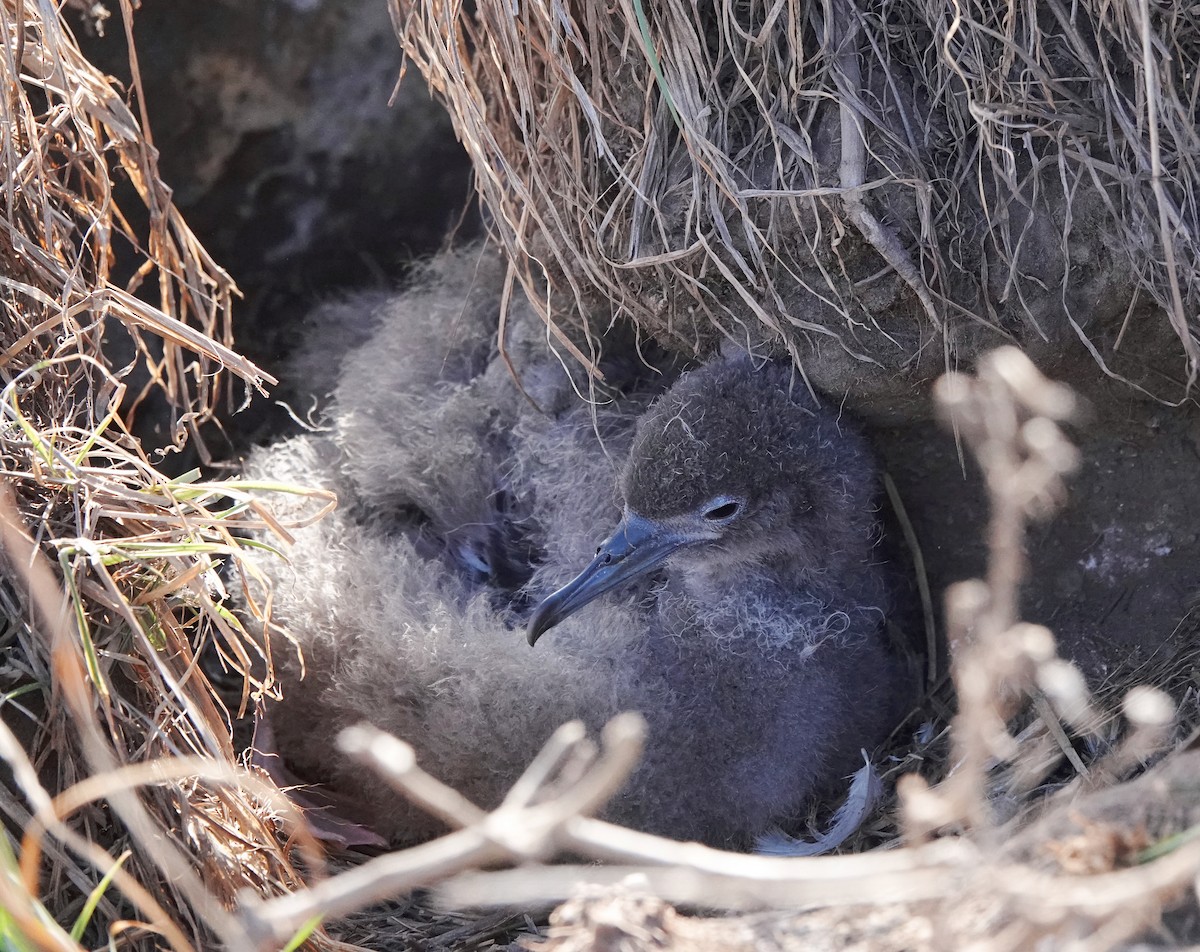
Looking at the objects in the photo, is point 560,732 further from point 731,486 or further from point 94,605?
point 731,486

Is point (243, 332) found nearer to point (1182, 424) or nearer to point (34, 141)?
point (34, 141)

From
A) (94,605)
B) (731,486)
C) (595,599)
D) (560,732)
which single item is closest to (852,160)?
(731,486)

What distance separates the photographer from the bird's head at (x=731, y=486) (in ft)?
7.66

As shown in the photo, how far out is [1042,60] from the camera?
82.3 inches

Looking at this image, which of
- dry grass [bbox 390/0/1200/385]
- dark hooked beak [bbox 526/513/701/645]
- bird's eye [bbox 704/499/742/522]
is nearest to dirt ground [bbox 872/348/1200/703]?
dry grass [bbox 390/0/1200/385]

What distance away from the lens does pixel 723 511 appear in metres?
2.38

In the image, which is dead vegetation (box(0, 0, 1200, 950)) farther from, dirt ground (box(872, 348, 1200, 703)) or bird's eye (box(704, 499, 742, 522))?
bird's eye (box(704, 499, 742, 522))

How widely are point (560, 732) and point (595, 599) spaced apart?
4.37 feet

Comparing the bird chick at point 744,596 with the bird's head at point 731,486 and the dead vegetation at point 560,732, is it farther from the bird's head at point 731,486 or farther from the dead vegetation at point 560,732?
the dead vegetation at point 560,732

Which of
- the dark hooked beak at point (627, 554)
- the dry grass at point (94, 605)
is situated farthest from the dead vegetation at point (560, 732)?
the dark hooked beak at point (627, 554)

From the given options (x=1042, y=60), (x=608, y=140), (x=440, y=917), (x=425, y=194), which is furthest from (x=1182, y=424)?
(x=425, y=194)

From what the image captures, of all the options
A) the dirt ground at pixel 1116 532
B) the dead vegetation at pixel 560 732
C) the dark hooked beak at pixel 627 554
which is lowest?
the dirt ground at pixel 1116 532

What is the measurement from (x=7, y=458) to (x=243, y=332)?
4.75 ft

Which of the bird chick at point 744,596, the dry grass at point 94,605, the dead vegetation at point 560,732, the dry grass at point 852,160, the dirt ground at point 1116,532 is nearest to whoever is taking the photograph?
the dead vegetation at point 560,732
